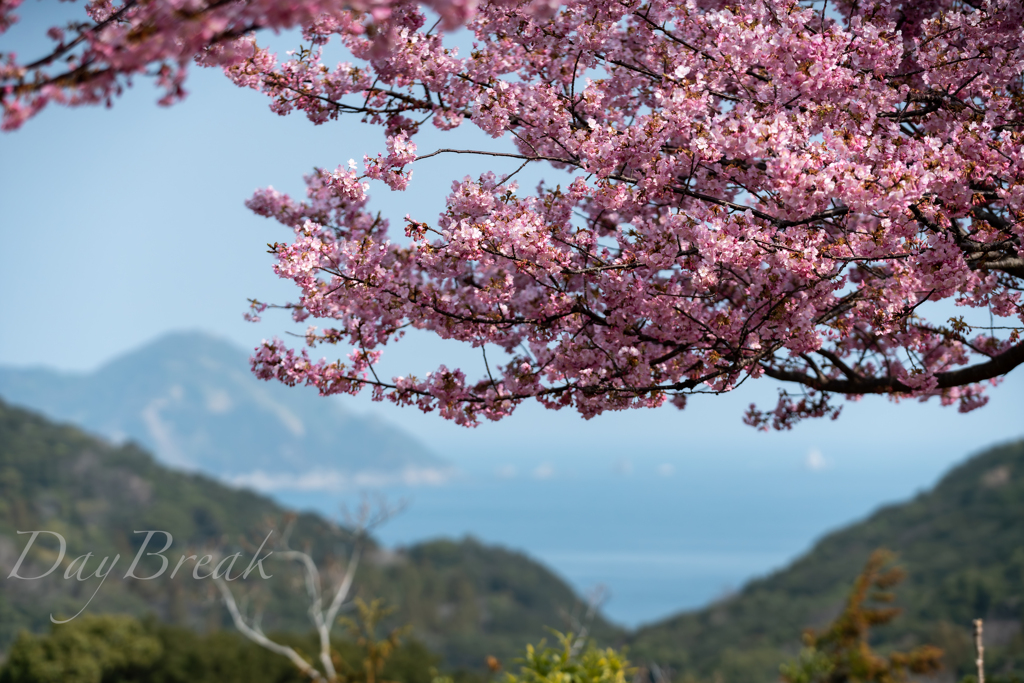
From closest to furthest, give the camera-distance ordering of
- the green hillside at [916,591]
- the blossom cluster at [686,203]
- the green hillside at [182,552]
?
the blossom cluster at [686,203] → the green hillside at [916,591] → the green hillside at [182,552]

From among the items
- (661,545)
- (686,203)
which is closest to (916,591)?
(686,203)

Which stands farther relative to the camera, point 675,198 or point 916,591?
point 916,591

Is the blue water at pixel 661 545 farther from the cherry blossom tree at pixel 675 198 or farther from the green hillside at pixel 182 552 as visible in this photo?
the cherry blossom tree at pixel 675 198

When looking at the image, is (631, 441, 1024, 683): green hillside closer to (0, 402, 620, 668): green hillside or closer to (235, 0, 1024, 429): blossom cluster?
(0, 402, 620, 668): green hillside

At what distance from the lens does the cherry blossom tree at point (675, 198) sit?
10.1 ft

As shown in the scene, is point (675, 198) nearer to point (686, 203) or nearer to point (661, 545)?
point (686, 203)

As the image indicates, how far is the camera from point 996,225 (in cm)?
339

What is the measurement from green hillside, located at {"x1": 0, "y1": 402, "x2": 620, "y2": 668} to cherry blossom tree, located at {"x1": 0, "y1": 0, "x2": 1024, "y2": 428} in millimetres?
52328

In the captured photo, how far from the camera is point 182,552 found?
56781 millimetres

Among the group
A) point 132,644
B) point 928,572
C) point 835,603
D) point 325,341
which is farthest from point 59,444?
point 325,341

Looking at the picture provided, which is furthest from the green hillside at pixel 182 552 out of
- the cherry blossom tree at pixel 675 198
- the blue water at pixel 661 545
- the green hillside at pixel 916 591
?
the cherry blossom tree at pixel 675 198

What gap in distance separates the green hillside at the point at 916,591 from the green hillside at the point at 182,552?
36.5 ft

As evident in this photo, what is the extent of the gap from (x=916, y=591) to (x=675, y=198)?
173 ft

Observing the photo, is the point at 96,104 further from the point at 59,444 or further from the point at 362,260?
the point at 59,444
